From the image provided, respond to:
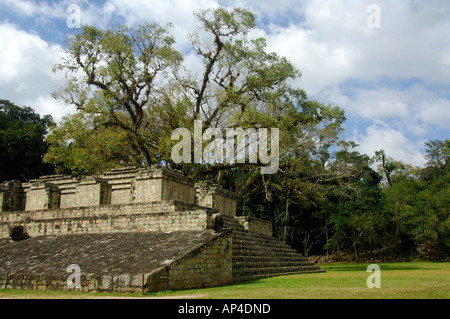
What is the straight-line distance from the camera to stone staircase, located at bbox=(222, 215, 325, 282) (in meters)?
12.9

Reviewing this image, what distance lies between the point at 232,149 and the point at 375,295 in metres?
16.7

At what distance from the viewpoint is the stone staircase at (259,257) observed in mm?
12891

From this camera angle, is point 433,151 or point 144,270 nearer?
point 144,270

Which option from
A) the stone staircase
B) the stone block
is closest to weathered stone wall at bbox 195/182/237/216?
the stone staircase

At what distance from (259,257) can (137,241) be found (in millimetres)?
5054

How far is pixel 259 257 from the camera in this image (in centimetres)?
→ 1470

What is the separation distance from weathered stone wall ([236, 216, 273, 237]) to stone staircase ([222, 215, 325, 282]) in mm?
404

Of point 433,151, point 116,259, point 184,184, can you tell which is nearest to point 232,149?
point 184,184

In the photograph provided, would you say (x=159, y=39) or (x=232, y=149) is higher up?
(x=159, y=39)

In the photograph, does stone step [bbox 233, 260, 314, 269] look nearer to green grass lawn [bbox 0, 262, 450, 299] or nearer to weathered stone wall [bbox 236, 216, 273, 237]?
weathered stone wall [bbox 236, 216, 273, 237]

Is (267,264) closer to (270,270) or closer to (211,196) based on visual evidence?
(270,270)

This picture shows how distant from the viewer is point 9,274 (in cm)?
1034

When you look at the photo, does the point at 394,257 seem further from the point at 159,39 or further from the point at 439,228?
the point at 159,39

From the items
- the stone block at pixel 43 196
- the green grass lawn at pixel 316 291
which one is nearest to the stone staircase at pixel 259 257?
the green grass lawn at pixel 316 291
